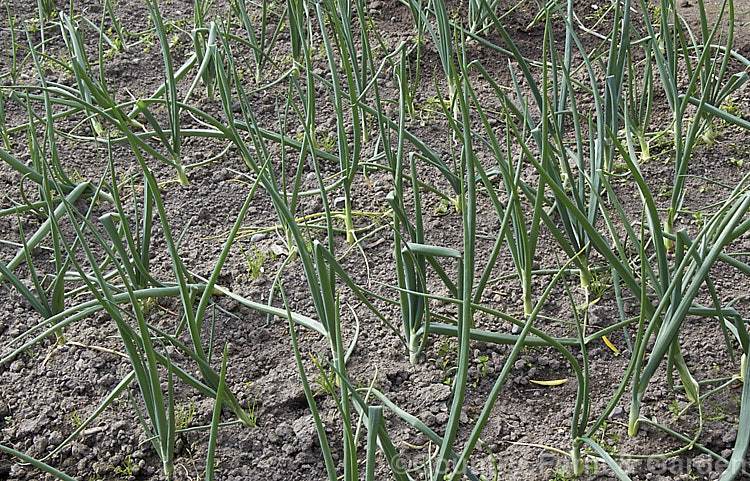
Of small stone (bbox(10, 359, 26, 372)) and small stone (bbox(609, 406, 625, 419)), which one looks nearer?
small stone (bbox(609, 406, 625, 419))

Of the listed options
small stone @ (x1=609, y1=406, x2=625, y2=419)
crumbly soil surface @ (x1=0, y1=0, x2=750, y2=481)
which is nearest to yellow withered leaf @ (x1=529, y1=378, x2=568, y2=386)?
crumbly soil surface @ (x1=0, y1=0, x2=750, y2=481)

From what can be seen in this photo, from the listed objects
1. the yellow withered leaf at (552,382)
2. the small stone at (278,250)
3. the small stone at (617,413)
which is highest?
the small stone at (278,250)

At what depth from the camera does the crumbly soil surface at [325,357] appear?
4.75ft

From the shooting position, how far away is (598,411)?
4.85 feet

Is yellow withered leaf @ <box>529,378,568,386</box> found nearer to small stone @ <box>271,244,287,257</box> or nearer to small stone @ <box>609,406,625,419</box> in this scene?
small stone @ <box>609,406,625,419</box>

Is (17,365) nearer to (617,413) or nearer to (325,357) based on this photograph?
(325,357)

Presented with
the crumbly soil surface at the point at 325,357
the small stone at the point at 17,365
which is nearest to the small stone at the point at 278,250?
the crumbly soil surface at the point at 325,357

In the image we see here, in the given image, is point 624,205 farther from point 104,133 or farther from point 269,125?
point 104,133

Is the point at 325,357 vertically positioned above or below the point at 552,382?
above

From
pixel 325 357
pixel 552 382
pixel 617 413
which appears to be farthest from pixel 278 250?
pixel 617 413

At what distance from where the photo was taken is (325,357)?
132cm

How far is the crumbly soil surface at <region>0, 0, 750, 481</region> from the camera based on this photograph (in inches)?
57.0

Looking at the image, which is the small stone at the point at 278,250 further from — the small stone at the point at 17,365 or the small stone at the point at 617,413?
the small stone at the point at 617,413

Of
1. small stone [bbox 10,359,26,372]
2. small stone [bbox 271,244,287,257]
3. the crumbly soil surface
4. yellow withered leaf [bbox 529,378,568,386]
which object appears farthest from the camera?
small stone [bbox 271,244,287,257]
